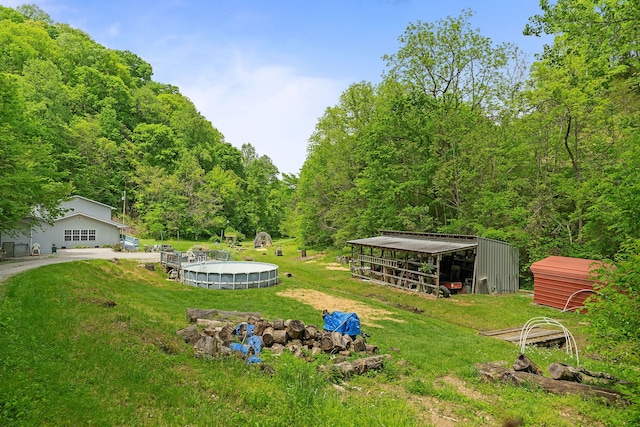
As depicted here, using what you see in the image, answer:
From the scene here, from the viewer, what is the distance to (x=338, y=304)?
17312 millimetres

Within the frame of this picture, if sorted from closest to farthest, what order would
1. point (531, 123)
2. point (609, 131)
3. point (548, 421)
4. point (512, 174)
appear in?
point (548, 421)
point (609, 131)
point (531, 123)
point (512, 174)

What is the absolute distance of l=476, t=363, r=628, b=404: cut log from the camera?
21.7 ft

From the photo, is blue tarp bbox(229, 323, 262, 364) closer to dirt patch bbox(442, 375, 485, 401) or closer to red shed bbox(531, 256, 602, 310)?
dirt patch bbox(442, 375, 485, 401)

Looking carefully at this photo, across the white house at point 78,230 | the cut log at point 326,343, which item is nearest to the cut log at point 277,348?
the cut log at point 326,343

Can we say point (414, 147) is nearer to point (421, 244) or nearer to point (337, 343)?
point (421, 244)

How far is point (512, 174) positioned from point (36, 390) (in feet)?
92.5

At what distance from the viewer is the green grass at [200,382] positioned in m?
5.00

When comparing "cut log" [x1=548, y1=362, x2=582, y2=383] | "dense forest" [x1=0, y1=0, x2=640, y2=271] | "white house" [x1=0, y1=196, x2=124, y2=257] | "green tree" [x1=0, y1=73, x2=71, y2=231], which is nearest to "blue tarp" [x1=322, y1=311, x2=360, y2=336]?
"cut log" [x1=548, y1=362, x2=582, y2=383]

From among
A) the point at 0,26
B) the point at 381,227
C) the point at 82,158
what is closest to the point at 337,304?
the point at 381,227

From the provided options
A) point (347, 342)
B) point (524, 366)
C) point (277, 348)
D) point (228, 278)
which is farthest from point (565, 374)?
point (228, 278)

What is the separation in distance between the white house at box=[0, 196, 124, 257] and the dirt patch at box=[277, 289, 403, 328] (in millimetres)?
21975

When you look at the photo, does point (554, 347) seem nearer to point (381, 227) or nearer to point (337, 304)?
point (337, 304)

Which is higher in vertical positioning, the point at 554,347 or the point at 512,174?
the point at 512,174

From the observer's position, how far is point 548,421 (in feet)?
18.7
